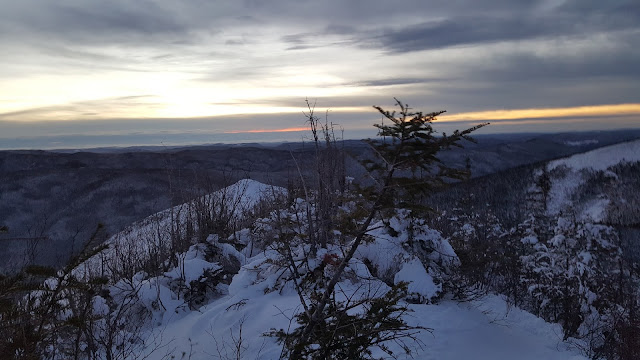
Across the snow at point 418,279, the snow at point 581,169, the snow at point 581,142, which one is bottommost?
the snow at point 581,142

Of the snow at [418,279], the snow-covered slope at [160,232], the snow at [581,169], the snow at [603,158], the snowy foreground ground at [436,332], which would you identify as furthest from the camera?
the snow at [603,158]

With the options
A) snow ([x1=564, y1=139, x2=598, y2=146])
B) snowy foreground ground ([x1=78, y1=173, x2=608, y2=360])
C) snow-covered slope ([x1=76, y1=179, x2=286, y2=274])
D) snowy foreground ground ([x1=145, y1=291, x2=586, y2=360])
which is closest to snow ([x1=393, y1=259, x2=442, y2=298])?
snowy foreground ground ([x1=78, y1=173, x2=608, y2=360])

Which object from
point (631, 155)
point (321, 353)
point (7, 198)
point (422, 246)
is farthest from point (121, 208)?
point (631, 155)

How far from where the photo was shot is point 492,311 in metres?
7.65

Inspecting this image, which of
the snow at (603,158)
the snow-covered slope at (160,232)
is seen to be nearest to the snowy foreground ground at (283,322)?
the snow-covered slope at (160,232)

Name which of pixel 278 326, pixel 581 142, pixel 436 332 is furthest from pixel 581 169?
pixel 581 142

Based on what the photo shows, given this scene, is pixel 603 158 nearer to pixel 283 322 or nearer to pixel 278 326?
pixel 283 322

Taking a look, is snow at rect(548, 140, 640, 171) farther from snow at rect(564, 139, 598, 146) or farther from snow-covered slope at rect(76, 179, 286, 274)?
snow at rect(564, 139, 598, 146)

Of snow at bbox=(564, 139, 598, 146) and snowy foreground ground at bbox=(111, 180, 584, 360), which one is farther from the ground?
snowy foreground ground at bbox=(111, 180, 584, 360)

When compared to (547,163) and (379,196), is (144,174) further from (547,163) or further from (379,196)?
(379,196)

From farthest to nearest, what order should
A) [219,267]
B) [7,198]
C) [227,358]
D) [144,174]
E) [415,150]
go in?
[144,174], [7,198], [219,267], [227,358], [415,150]

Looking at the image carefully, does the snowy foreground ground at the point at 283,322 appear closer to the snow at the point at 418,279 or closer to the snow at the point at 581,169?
the snow at the point at 418,279

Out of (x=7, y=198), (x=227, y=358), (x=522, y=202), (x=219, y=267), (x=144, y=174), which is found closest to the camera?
(x=227, y=358)

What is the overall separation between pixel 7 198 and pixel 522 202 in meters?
47.1
